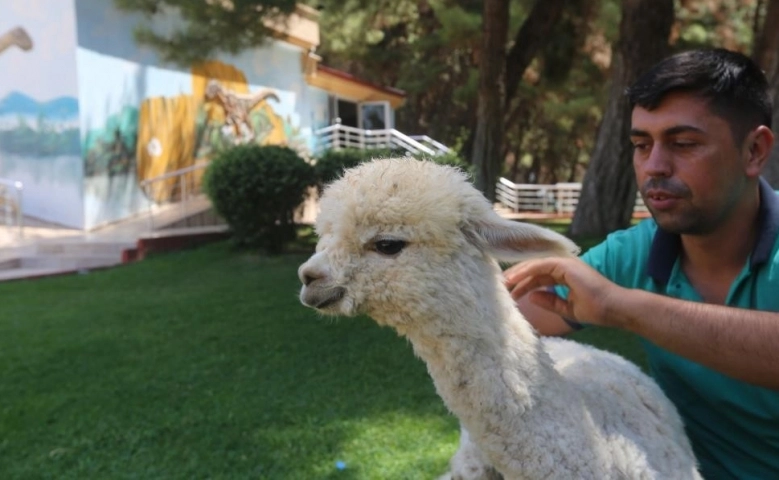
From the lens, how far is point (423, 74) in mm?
21094

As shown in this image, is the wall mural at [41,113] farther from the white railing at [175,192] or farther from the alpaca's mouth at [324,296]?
the alpaca's mouth at [324,296]

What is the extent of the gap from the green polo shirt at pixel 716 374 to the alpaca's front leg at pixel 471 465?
566 mm

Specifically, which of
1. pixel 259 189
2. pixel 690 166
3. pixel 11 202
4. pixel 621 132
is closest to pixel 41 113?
pixel 11 202

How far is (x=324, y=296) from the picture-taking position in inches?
53.9

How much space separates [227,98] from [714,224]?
14.8 meters

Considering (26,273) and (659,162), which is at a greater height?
(659,162)

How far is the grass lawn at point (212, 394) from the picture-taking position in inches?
→ 132

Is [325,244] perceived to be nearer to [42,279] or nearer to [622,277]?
[622,277]

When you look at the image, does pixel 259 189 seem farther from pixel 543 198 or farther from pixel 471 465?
pixel 543 198

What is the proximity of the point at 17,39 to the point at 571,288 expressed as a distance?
12932mm

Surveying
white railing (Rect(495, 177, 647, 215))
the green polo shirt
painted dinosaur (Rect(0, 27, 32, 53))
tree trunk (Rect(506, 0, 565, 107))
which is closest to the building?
painted dinosaur (Rect(0, 27, 32, 53))

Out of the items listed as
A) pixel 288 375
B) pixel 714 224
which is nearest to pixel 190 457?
pixel 288 375

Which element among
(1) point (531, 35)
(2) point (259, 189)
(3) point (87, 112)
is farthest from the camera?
(3) point (87, 112)

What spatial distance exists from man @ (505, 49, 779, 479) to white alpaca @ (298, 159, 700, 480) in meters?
0.18
